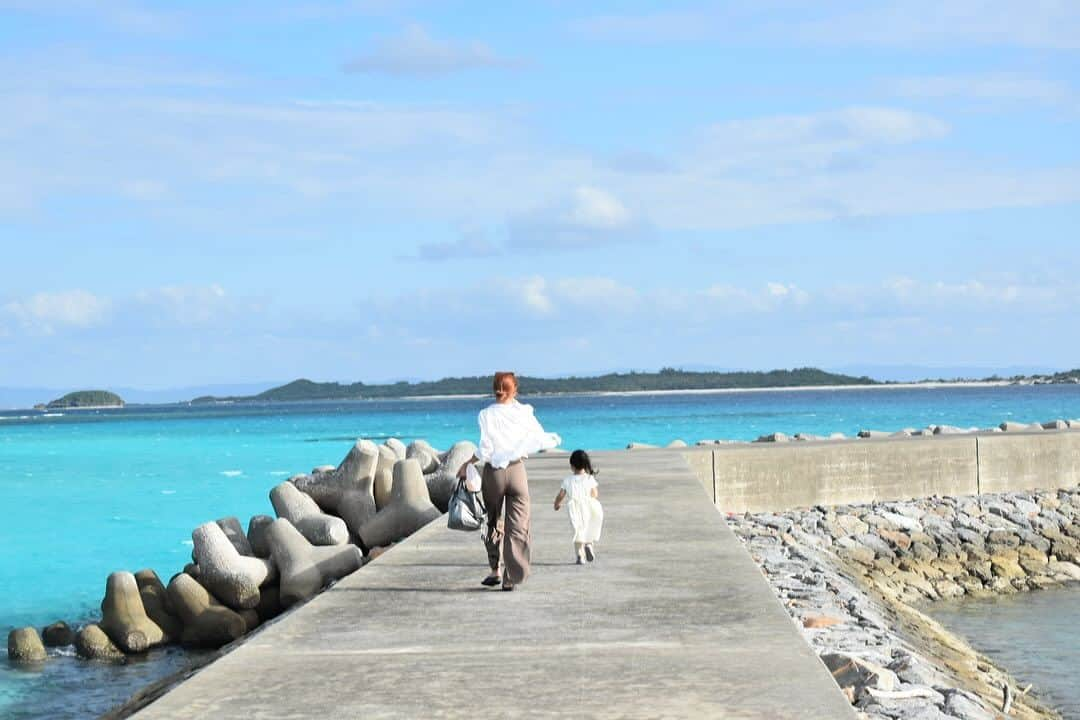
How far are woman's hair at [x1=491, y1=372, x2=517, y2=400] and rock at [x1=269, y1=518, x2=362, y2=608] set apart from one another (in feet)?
Result: 15.6

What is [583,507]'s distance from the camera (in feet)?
26.7

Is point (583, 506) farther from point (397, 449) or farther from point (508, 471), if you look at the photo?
point (397, 449)

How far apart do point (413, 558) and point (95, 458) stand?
2030 inches

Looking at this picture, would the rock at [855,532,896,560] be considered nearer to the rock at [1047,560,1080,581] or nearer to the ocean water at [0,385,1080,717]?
the rock at [1047,560,1080,581]

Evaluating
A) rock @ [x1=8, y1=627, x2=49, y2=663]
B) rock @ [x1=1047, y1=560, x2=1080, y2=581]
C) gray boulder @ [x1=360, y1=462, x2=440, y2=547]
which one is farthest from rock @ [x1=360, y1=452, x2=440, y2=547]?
rock @ [x1=1047, y1=560, x2=1080, y2=581]

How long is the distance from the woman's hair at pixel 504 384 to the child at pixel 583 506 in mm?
764

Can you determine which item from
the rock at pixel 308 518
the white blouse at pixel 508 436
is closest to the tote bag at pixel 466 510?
the white blouse at pixel 508 436

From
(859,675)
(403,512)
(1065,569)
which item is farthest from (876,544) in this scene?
(859,675)

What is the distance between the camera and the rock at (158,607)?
40.0 feet

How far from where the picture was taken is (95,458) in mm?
57281

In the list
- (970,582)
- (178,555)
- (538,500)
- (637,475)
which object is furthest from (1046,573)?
(178,555)

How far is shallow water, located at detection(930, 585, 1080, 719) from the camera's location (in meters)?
9.84

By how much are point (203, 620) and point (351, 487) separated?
269 cm

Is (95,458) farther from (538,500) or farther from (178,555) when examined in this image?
(538,500)
